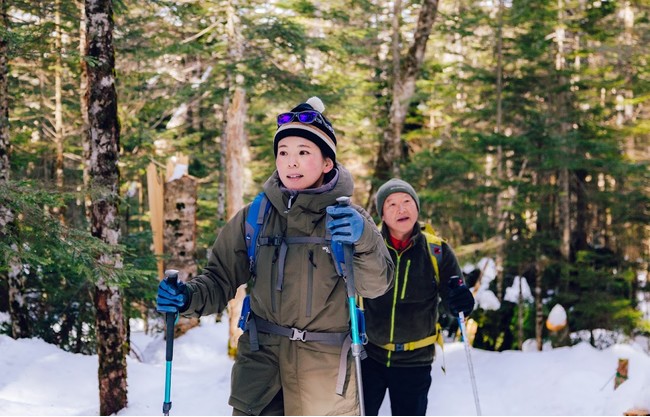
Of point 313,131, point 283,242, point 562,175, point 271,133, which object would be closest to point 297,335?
point 283,242

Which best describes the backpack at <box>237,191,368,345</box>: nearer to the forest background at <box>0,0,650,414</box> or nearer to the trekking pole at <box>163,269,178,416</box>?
the trekking pole at <box>163,269,178,416</box>

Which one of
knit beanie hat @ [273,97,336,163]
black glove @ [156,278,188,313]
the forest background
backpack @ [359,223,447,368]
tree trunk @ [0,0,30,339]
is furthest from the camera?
the forest background

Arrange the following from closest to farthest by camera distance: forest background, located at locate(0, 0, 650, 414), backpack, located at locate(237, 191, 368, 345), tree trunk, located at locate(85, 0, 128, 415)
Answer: backpack, located at locate(237, 191, 368, 345) → tree trunk, located at locate(85, 0, 128, 415) → forest background, located at locate(0, 0, 650, 414)

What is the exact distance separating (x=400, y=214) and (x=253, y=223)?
1964 mm

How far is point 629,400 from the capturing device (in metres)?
6.41

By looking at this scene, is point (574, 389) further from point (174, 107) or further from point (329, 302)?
point (174, 107)

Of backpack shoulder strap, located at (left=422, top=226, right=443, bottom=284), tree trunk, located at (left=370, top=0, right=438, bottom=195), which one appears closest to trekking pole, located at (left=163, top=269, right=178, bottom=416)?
backpack shoulder strap, located at (left=422, top=226, right=443, bottom=284)

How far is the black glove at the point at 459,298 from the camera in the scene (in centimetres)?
491

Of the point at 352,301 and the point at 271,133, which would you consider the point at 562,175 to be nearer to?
the point at 271,133

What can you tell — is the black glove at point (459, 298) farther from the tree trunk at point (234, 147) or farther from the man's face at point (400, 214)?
the tree trunk at point (234, 147)

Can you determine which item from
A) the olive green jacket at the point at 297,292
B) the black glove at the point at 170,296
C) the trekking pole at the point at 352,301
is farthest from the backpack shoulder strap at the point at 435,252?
the black glove at the point at 170,296

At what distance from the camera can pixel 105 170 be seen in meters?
6.80

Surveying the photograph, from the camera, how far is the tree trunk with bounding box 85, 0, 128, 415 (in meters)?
6.66

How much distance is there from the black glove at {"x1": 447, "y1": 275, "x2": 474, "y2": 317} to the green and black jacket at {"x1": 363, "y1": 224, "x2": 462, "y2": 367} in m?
0.14
